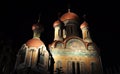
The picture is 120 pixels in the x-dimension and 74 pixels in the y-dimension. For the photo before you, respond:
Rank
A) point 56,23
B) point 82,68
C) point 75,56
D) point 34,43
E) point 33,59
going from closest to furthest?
point 33,59 → point 34,43 → point 82,68 → point 75,56 → point 56,23

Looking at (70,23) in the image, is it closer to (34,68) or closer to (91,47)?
(91,47)

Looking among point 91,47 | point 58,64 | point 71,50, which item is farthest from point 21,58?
point 91,47

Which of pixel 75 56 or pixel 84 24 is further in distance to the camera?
pixel 84 24

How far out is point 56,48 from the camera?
86.5 feet

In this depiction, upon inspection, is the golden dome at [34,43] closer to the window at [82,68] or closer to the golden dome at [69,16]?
the window at [82,68]

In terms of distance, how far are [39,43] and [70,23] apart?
878cm

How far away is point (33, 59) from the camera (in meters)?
23.0

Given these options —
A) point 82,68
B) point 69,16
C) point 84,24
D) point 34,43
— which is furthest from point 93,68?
point 69,16

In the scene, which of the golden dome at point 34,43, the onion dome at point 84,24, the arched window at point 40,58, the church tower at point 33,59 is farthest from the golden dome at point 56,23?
the arched window at point 40,58

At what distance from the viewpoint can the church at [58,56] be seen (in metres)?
23.1

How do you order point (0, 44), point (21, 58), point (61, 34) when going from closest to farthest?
point (21, 58)
point (0, 44)
point (61, 34)

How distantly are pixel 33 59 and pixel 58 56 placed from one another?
390 centimetres

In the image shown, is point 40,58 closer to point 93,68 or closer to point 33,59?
point 33,59

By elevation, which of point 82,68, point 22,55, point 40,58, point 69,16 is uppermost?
point 69,16
